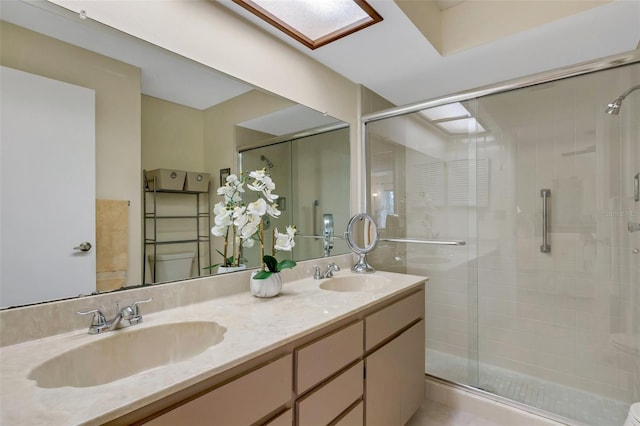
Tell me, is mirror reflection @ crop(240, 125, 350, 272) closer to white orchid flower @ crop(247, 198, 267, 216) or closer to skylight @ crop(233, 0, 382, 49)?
white orchid flower @ crop(247, 198, 267, 216)

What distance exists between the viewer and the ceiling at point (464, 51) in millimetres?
1603

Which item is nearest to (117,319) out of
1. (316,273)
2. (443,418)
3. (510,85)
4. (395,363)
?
(316,273)

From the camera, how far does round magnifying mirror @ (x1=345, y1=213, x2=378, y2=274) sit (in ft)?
6.89

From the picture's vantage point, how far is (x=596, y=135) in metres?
2.03

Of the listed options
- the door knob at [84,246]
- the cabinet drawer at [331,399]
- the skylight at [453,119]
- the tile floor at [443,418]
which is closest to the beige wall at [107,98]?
the door knob at [84,246]

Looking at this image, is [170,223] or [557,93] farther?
[557,93]

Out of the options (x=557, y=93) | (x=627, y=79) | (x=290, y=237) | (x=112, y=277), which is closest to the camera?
(x=112, y=277)

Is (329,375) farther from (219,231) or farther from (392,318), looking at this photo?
(219,231)

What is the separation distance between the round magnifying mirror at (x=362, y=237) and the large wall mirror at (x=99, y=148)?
0.92 m

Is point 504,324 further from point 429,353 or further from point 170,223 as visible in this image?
point 170,223

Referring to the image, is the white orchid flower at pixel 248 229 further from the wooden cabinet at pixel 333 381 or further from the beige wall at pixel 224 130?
the wooden cabinet at pixel 333 381

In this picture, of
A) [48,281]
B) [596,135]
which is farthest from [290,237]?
[596,135]

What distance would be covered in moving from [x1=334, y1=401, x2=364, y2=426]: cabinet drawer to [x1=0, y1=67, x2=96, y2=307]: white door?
1049 millimetres

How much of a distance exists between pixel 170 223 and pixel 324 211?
3.53 feet
